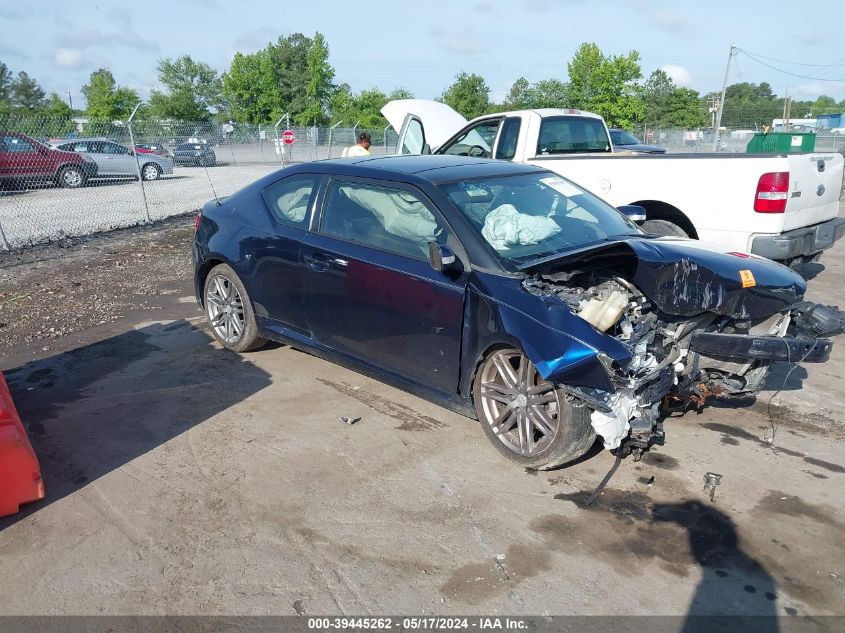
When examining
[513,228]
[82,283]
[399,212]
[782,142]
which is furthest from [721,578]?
[782,142]

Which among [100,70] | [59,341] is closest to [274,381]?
[59,341]

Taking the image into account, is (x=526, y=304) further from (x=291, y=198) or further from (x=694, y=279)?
(x=291, y=198)

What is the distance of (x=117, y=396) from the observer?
4953 millimetres

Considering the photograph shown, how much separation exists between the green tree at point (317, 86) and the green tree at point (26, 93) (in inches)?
1399

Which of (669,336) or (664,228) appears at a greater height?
(664,228)

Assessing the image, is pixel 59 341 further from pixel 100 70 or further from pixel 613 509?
pixel 100 70

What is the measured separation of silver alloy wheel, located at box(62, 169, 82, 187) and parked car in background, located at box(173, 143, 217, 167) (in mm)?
2531

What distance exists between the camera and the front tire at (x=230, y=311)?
5488 millimetres

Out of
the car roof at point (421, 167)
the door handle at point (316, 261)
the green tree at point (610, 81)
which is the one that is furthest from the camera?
the green tree at point (610, 81)

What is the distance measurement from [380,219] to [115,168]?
56.4 feet

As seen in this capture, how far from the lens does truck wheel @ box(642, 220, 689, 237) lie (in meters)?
6.79

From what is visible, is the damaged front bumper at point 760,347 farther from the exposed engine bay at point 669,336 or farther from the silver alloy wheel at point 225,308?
the silver alloy wheel at point 225,308

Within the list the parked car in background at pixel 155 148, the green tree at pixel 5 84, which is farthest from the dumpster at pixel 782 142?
the green tree at pixel 5 84

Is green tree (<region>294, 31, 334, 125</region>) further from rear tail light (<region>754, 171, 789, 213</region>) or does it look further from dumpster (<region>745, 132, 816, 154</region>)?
rear tail light (<region>754, 171, 789, 213</region>)
